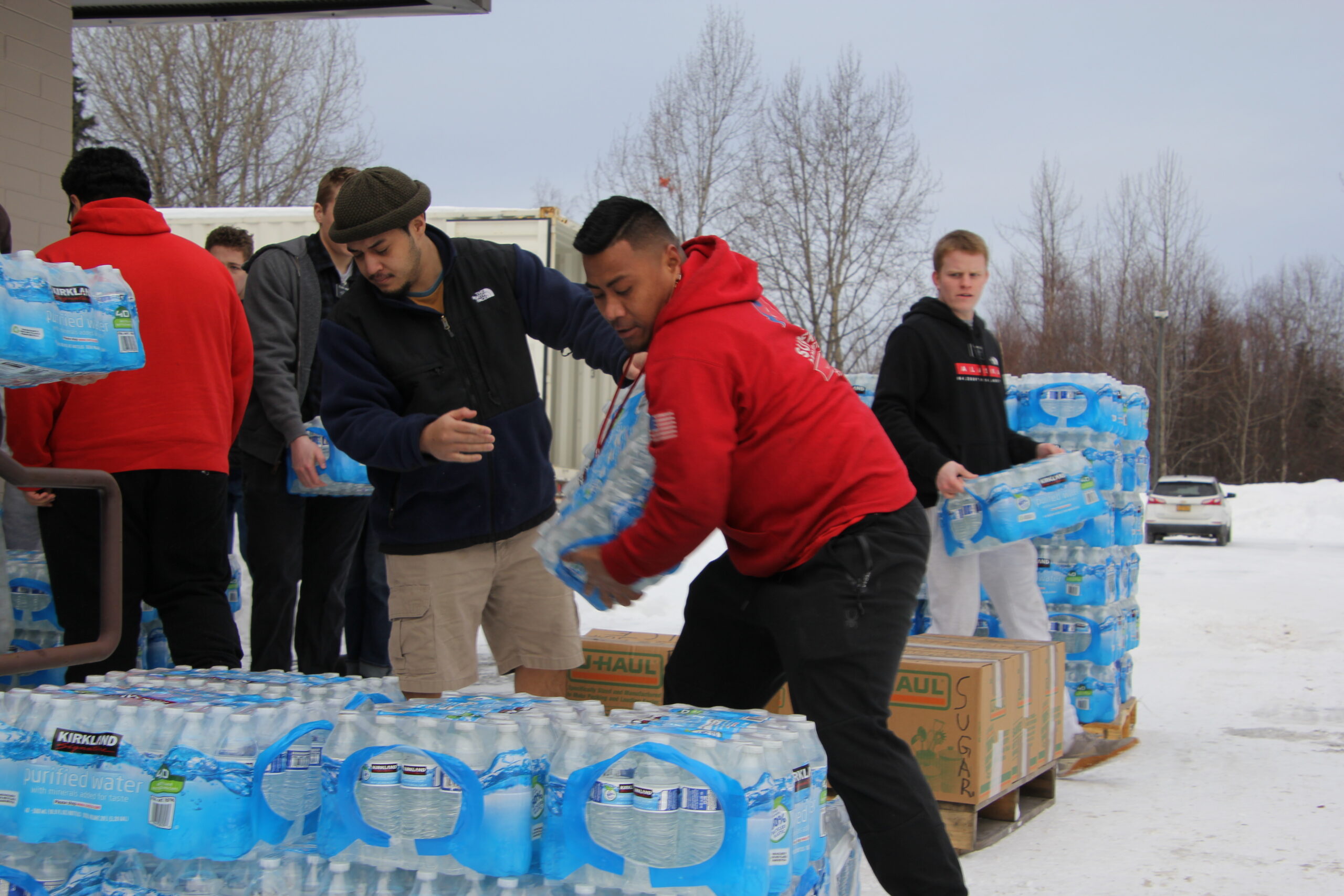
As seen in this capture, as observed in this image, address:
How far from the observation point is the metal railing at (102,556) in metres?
2.94

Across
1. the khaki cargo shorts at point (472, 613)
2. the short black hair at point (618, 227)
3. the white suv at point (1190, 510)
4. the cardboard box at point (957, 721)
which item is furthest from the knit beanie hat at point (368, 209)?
the white suv at point (1190, 510)

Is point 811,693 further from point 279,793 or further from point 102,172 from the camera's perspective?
point 102,172

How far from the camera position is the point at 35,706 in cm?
289

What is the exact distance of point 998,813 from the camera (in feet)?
15.6

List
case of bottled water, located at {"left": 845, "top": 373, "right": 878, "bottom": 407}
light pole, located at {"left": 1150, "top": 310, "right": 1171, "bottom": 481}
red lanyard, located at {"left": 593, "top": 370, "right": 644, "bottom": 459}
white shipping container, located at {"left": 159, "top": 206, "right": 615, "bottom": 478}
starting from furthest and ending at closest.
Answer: light pole, located at {"left": 1150, "top": 310, "right": 1171, "bottom": 481} → white shipping container, located at {"left": 159, "top": 206, "right": 615, "bottom": 478} → case of bottled water, located at {"left": 845, "top": 373, "right": 878, "bottom": 407} → red lanyard, located at {"left": 593, "top": 370, "right": 644, "bottom": 459}

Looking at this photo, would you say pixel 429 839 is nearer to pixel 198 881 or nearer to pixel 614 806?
pixel 614 806

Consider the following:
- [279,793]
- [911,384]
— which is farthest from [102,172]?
[911,384]

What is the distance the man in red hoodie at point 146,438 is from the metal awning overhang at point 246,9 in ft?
15.3

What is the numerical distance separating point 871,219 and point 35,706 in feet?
90.8

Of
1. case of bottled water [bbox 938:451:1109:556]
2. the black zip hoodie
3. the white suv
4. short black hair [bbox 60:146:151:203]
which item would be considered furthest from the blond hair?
the white suv

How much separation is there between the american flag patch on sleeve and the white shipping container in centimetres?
751

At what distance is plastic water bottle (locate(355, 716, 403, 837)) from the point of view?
2568 mm

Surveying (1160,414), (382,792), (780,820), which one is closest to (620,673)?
(382,792)

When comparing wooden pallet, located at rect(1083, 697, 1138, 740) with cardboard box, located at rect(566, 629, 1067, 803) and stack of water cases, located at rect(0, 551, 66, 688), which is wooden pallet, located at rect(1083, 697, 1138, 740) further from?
stack of water cases, located at rect(0, 551, 66, 688)
